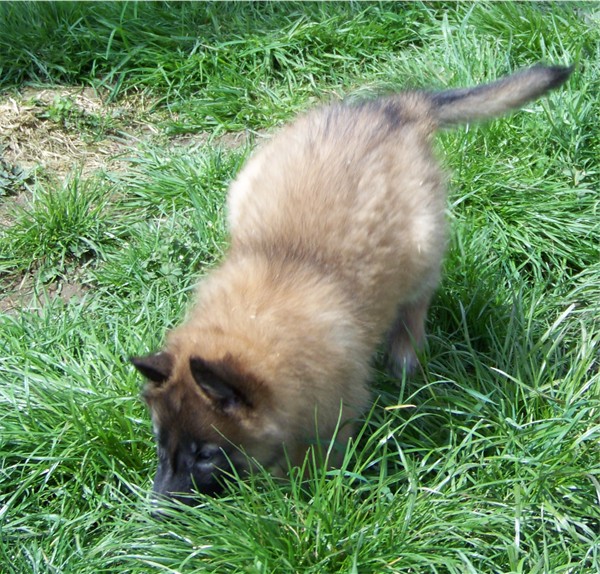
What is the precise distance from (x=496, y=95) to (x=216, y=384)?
2037 millimetres

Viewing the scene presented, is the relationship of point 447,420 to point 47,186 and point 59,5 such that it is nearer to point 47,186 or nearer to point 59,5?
point 47,186

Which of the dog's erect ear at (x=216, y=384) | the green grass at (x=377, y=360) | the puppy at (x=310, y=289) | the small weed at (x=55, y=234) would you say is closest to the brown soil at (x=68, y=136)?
the green grass at (x=377, y=360)

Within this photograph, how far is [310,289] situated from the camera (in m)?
3.62

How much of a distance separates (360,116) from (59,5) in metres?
2.85

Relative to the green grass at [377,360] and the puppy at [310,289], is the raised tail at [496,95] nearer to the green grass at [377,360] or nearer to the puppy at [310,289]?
the puppy at [310,289]

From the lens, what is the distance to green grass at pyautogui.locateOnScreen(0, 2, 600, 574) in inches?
132

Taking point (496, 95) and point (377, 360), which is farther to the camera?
point (377, 360)

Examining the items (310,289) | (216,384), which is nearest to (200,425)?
(216,384)

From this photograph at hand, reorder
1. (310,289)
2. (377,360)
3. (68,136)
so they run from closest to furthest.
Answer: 1. (310,289)
2. (377,360)
3. (68,136)

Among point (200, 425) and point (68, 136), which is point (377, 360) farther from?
point (68, 136)

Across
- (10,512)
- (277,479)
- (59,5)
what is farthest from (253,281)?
(59,5)

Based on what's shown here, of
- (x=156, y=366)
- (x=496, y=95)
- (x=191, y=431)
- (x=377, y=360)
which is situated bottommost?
(x=377, y=360)

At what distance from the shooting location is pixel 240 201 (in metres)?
4.23

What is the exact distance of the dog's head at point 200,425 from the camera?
3.26 m
